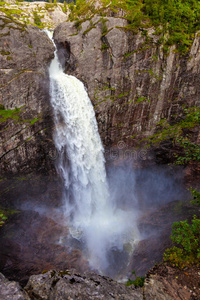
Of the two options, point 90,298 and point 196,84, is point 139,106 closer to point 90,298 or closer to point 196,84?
point 196,84

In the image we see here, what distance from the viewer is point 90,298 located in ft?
24.4

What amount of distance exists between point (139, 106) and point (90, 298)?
732 inches

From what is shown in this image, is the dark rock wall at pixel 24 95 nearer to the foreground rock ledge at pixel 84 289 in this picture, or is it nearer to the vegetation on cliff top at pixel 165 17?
the vegetation on cliff top at pixel 165 17

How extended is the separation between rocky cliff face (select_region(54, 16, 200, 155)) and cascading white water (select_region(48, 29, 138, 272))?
6.34 ft

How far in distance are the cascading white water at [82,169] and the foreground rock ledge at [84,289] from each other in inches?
294

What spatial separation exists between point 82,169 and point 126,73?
12.2 metres

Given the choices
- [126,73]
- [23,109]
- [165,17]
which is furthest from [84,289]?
[165,17]

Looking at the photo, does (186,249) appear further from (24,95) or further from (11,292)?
(24,95)

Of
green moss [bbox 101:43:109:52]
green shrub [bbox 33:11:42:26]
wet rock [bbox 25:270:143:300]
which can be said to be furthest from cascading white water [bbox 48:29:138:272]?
green shrub [bbox 33:11:42:26]

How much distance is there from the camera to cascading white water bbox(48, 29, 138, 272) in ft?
56.6

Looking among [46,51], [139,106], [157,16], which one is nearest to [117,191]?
[139,106]

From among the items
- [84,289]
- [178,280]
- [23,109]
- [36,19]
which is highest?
[36,19]

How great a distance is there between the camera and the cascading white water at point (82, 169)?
17.3 meters

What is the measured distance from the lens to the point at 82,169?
18.4 meters
